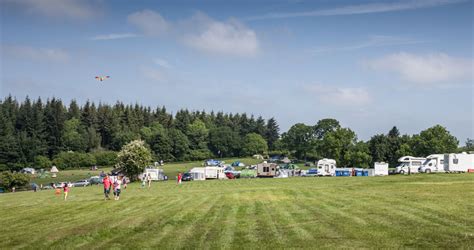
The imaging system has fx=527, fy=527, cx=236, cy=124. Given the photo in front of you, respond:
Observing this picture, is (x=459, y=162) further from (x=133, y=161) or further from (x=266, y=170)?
(x=133, y=161)

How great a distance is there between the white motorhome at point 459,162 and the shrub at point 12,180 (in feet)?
208

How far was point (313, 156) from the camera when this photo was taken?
161000 millimetres

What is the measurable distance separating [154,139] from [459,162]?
111140 mm

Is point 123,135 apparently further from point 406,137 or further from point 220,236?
point 220,236

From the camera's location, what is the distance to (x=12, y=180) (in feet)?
270

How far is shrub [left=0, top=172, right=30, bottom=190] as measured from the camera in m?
81.9

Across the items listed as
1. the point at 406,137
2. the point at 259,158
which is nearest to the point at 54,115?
the point at 259,158

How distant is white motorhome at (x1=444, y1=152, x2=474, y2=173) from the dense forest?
49.8 meters

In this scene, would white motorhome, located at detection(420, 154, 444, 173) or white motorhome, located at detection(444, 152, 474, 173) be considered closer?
white motorhome, located at detection(444, 152, 474, 173)

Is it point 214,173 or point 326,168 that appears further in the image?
point 214,173

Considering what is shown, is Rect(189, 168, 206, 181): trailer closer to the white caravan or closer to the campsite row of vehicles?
the white caravan

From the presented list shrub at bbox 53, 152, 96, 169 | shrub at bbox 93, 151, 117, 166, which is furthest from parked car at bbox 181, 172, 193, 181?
shrub at bbox 93, 151, 117, 166

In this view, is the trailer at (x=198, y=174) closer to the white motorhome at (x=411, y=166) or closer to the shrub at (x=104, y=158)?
the white motorhome at (x=411, y=166)

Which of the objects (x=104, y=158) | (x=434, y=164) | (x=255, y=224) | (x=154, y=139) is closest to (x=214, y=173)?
(x=434, y=164)
